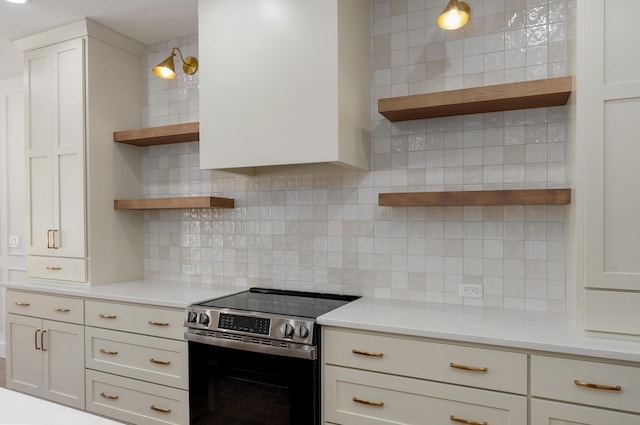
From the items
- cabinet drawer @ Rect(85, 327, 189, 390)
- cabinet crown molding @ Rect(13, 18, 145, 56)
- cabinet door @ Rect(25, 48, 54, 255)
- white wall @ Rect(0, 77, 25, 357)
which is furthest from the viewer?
white wall @ Rect(0, 77, 25, 357)

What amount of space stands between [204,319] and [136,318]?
1.90ft

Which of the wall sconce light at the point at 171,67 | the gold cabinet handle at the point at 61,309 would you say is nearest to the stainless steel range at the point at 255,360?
the gold cabinet handle at the point at 61,309

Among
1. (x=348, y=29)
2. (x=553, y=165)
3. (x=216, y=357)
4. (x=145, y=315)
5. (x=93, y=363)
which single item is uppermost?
(x=348, y=29)

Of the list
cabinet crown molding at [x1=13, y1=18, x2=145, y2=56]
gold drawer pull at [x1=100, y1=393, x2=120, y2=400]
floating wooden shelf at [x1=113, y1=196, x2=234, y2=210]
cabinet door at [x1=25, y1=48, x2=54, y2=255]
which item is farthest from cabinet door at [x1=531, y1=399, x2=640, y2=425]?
cabinet crown molding at [x1=13, y1=18, x2=145, y2=56]

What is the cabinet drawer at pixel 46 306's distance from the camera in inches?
111

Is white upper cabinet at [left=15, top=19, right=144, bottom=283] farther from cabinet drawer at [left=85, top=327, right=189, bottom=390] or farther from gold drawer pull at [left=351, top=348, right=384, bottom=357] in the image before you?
gold drawer pull at [left=351, top=348, right=384, bottom=357]

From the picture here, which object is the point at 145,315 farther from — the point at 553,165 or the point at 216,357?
the point at 553,165

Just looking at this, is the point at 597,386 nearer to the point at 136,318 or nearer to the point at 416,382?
the point at 416,382

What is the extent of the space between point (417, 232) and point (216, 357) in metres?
1.29

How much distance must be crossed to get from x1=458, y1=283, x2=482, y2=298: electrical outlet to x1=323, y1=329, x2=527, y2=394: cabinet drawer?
58 cm

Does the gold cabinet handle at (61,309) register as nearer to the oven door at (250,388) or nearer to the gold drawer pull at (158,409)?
the gold drawer pull at (158,409)

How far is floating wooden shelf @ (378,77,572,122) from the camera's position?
75.2 inches

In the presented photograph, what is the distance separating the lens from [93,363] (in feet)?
9.09

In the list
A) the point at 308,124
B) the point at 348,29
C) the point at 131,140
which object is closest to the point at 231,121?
the point at 308,124
